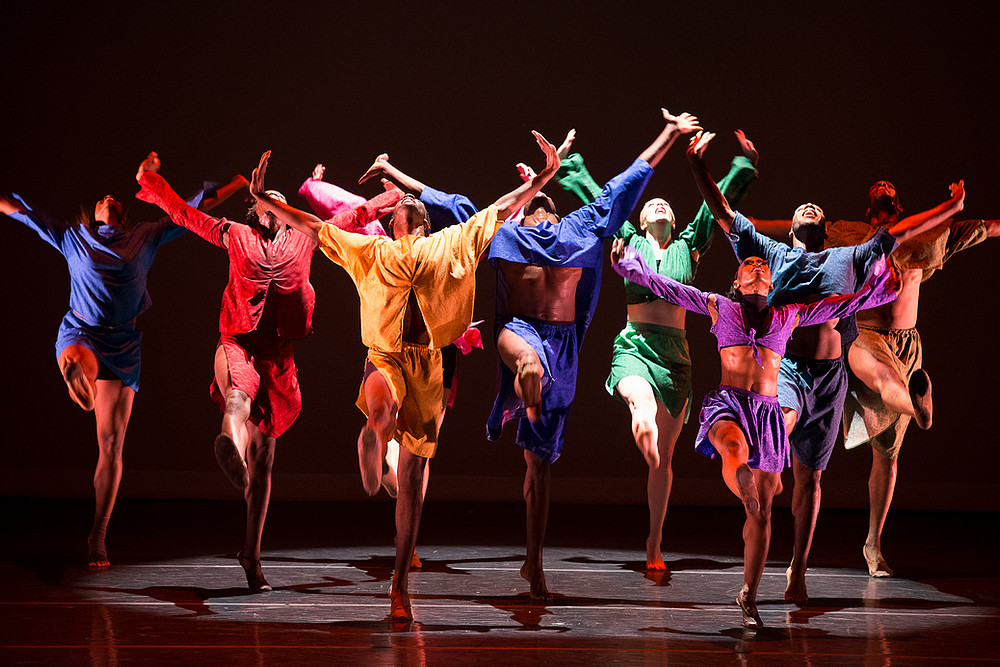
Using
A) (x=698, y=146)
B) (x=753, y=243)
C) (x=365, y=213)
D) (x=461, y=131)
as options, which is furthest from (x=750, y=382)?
(x=461, y=131)

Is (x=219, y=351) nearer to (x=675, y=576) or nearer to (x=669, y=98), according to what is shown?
(x=675, y=576)

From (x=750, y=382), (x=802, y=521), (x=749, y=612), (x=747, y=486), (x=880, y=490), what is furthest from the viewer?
(x=880, y=490)

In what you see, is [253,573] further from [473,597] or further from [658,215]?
[658,215]

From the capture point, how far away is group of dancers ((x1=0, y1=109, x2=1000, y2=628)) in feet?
13.6

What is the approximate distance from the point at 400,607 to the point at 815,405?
2020 millimetres

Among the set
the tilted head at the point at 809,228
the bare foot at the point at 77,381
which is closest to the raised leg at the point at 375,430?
the bare foot at the point at 77,381

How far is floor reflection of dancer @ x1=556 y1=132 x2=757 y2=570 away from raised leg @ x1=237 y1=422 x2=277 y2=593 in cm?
169

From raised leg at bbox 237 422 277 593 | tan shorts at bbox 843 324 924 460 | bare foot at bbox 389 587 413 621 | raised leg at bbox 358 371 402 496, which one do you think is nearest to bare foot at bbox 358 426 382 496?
raised leg at bbox 358 371 402 496

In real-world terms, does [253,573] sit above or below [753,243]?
below

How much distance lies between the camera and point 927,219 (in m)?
4.92

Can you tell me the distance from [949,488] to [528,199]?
4.62 m

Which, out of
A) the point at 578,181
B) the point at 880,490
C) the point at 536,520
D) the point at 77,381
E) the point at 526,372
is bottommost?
the point at 536,520

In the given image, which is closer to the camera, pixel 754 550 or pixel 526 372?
pixel 754 550

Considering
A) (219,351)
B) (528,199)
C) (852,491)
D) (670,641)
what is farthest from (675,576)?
(852,491)
